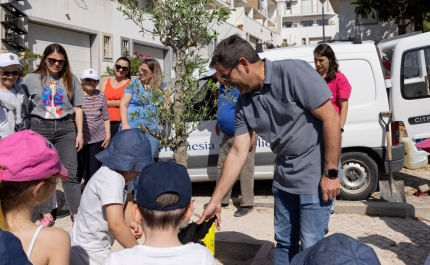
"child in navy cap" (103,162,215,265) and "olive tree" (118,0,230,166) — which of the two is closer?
"child in navy cap" (103,162,215,265)

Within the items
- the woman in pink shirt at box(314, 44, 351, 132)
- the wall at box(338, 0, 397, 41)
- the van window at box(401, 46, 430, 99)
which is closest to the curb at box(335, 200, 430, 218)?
the woman in pink shirt at box(314, 44, 351, 132)

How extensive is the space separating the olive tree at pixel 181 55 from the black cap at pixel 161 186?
221cm

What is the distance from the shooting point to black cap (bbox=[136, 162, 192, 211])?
6.91 ft

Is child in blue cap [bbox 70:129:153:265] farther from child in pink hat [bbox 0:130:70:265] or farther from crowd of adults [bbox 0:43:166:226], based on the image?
crowd of adults [bbox 0:43:166:226]

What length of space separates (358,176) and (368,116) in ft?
2.76

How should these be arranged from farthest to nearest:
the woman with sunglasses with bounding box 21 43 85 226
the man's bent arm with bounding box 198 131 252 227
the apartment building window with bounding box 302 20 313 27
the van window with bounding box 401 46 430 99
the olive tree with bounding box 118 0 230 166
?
the apartment building window with bounding box 302 20 313 27 → the van window with bounding box 401 46 430 99 → the woman with sunglasses with bounding box 21 43 85 226 → the olive tree with bounding box 118 0 230 166 → the man's bent arm with bounding box 198 131 252 227

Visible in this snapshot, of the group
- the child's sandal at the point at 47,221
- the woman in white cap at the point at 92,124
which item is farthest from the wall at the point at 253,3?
the child's sandal at the point at 47,221

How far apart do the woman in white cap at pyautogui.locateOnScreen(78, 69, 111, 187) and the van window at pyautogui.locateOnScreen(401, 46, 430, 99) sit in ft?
13.8

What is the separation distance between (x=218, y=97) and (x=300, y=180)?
8.86ft

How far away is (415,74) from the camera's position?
6969 mm

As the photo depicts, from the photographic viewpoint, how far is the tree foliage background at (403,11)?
19156mm

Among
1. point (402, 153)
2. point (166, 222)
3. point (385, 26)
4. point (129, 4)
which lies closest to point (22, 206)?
point (166, 222)

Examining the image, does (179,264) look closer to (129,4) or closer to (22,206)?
(22,206)

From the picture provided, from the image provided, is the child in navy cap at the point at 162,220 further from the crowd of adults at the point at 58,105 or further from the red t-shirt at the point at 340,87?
the red t-shirt at the point at 340,87
